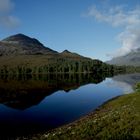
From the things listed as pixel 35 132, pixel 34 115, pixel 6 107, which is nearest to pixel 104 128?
pixel 35 132

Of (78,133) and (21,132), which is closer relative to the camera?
(78,133)

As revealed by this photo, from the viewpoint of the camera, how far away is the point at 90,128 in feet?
126

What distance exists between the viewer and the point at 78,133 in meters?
36.2

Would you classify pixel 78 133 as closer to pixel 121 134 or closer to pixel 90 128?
pixel 90 128

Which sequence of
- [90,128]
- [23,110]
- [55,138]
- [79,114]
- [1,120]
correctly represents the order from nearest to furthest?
[55,138]
[90,128]
[1,120]
[79,114]
[23,110]

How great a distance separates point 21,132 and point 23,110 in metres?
27.7

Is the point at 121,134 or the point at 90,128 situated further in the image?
the point at 90,128

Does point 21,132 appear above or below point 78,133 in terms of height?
below

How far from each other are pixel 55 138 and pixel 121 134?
868 cm

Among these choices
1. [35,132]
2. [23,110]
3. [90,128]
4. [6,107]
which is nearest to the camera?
[90,128]

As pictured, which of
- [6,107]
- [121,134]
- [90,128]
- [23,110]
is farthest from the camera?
[6,107]

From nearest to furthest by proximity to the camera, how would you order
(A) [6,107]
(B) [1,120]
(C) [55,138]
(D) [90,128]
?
(C) [55,138]
(D) [90,128]
(B) [1,120]
(A) [6,107]

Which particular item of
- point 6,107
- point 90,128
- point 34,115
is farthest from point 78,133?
point 6,107

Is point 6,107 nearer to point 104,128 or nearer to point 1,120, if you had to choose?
point 1,120
